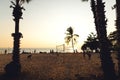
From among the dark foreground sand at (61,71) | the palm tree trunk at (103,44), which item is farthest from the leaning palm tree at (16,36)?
the palm tree trunk at (103,44)

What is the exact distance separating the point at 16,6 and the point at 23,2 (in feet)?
2.91

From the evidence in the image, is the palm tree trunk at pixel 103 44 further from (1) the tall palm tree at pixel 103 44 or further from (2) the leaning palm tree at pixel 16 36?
(2) the leaning palm tree at pixel 16 36

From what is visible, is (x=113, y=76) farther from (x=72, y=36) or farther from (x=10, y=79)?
(x=72, y=36)

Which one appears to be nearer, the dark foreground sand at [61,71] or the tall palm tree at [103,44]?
the tall palm tree at [103,44]

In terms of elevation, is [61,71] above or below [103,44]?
below

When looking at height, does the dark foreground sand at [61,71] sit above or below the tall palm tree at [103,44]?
below

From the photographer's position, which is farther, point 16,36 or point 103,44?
point 16,36

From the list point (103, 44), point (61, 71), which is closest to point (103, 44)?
point (103, 44)

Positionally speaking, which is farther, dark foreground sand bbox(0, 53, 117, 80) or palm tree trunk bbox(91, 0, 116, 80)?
dark foreground sand bbox(0, 53, 117, 80)

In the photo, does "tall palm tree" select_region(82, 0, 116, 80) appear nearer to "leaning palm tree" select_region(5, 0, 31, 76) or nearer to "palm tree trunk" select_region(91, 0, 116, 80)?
"palm tree trunk" select_region(91, 0, 116, 80)

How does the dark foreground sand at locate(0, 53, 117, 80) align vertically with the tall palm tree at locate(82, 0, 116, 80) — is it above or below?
below

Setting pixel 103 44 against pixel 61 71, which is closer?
pixel 103 44

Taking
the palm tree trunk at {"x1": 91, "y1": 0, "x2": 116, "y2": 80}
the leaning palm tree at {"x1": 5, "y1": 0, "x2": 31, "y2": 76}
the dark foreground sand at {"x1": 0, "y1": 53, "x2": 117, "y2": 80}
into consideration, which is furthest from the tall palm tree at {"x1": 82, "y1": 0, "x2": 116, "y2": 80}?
the leaning palm tree at {"x1": 5, "y1": 0, "x2": 31, "y2": 76}

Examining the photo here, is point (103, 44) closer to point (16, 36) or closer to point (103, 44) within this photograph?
point (103, 44)
